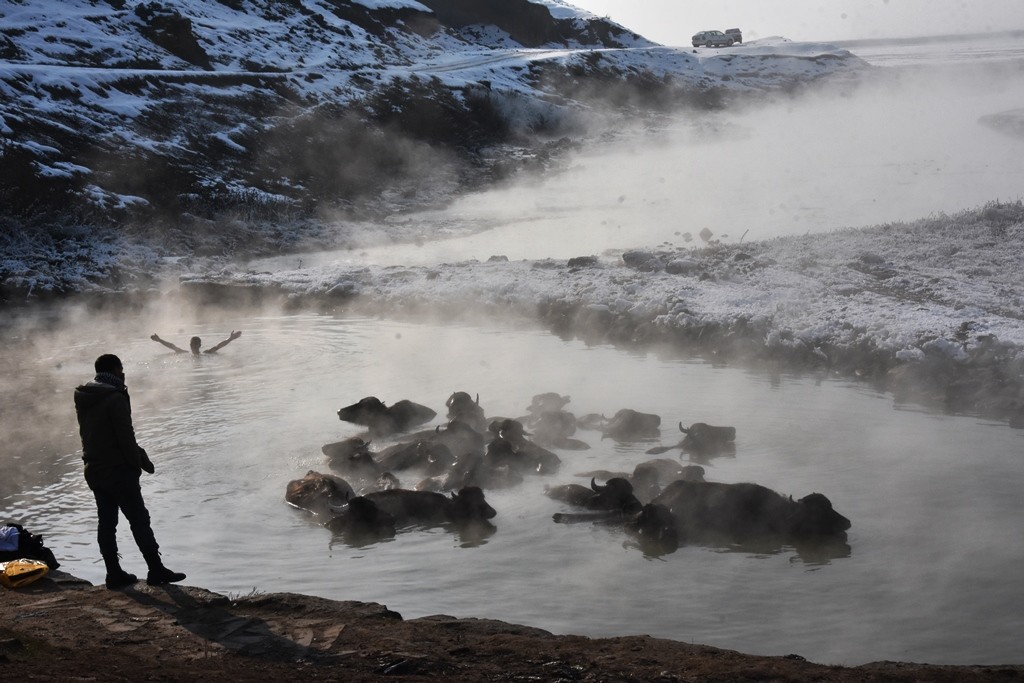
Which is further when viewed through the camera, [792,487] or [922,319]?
[922,319]

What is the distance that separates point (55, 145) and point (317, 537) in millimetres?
28851

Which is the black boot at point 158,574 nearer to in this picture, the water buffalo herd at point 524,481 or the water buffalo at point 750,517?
the water buffalo herd at point 524,481

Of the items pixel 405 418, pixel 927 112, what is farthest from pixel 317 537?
pixel 927 112

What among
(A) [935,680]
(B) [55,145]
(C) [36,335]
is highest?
(B) [55,145]

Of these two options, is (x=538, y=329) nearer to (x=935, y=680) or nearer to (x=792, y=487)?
(x=792, y=487)

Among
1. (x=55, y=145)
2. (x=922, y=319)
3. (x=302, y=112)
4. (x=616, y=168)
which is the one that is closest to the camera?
(x=922, y=319)

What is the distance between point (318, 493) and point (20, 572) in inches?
121

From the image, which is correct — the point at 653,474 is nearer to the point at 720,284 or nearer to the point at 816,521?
the point at 816,521

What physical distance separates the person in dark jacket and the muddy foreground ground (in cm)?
38

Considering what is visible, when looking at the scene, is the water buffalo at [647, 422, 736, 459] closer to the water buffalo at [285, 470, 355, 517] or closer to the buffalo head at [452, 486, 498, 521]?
the buffalo head at [452, 486, 498, 521]

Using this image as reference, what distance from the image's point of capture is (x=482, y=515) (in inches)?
417

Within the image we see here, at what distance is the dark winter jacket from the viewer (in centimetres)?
892

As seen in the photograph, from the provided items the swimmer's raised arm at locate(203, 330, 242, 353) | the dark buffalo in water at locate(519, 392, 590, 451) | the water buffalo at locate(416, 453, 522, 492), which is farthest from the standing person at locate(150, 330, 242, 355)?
the water buffalo at locate(416, 453, 522, 492)

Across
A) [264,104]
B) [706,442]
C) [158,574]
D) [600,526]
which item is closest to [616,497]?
[600,526]
